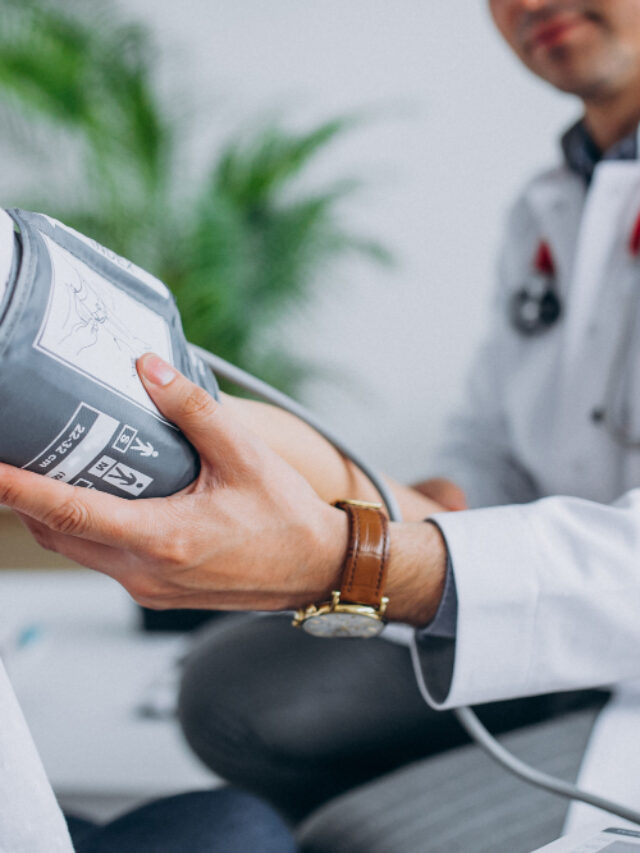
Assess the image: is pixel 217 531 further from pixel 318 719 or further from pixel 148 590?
pixel 318 719

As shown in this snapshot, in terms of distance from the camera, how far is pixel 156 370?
0.43 meters

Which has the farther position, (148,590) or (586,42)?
(586,42)

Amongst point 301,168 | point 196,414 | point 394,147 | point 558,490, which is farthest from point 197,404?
A: point 394,147

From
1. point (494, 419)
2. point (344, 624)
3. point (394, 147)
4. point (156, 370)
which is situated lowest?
point (494, 419)

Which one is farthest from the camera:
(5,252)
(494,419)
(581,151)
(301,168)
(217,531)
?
(301,168)

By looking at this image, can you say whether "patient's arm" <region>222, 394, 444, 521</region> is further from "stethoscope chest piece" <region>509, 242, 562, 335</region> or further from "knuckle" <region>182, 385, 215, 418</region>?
"stethoscope chest piece" <region>509, 242, 562, 335</region>

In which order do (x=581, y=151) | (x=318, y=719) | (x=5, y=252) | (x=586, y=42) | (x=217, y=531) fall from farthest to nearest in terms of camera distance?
(x=581, y=151)
(x=586, y=42)
(x=318, y=719)
(x=217, y=531)
(x=5, y=252)

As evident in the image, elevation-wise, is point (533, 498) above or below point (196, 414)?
below

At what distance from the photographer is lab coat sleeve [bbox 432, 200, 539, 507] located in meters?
1.07

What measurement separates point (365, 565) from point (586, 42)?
0.74 m

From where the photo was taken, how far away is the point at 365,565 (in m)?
0.53

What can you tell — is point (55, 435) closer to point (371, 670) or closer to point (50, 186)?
point (371, 670)

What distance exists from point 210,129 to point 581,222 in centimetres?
167

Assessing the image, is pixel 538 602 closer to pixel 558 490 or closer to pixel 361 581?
pixel 361 581
